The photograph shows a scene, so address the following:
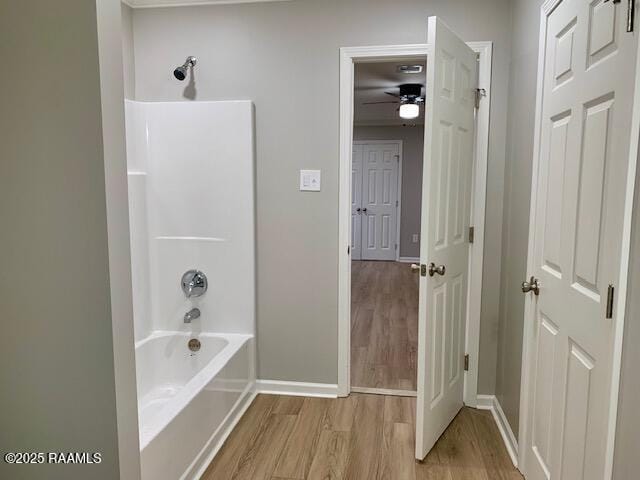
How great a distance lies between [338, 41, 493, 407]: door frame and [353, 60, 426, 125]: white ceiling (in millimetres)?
450

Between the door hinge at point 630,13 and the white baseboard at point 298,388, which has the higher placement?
the door hinge at point 630,13

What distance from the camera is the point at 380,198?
796cm

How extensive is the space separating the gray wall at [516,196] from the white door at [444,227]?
0.21m

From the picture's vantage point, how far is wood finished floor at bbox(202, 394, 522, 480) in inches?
84.2

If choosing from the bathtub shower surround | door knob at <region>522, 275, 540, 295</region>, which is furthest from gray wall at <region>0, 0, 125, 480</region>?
door knob at <region>522, 275, 540, 295</region>

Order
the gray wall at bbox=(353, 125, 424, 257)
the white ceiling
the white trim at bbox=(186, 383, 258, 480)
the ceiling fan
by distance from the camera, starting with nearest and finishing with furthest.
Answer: the white trim at bbox=(186, 383, 258, 480)
the white ceiling
the ceiling fan
the gray wall at bbox=(353, 125, 424, 257)

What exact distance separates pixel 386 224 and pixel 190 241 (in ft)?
18.0

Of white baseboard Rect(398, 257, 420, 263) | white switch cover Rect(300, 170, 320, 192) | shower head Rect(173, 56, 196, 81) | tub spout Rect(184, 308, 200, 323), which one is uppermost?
shower head Rect(173, 56, 196, 81)

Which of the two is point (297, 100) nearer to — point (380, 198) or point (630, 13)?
point (630, 13)

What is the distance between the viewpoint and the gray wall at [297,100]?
2.63 m

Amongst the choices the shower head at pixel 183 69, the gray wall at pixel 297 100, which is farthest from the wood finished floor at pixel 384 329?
the shower head at pixel 183 69

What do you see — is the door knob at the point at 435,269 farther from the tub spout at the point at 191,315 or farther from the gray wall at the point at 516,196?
the tub spout at the point at 191,315

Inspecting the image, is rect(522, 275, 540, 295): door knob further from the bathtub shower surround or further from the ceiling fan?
the ceiling fan

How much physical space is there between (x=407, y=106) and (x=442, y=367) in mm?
3419
